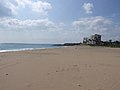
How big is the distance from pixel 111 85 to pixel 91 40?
420ft

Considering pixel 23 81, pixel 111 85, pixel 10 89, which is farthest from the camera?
pixel 23 81

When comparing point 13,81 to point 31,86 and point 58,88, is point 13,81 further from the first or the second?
point 58,88

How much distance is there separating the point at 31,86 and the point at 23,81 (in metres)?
0.92

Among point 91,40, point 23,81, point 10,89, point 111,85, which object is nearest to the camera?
point 10,89

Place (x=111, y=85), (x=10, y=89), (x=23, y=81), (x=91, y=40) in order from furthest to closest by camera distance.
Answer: (x=91, y=40)
(x=23, y=81)
(x=111, y=85)
(x=10, y=89)

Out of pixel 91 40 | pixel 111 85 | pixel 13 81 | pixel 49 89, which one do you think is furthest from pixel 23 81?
pixel 91 40

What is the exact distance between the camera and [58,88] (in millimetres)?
6953

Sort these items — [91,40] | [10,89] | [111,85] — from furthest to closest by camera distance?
[91,40]
[111,85]
[10,89]

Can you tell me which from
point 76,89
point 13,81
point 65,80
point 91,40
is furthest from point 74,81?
point 91,40

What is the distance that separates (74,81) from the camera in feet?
26.6

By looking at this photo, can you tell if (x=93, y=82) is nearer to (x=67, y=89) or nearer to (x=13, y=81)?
(x=67, y=89)

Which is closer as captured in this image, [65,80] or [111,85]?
[111,85]

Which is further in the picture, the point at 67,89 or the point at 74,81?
the point at 74,81

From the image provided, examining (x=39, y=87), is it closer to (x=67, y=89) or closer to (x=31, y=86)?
(x=31, y=86)
